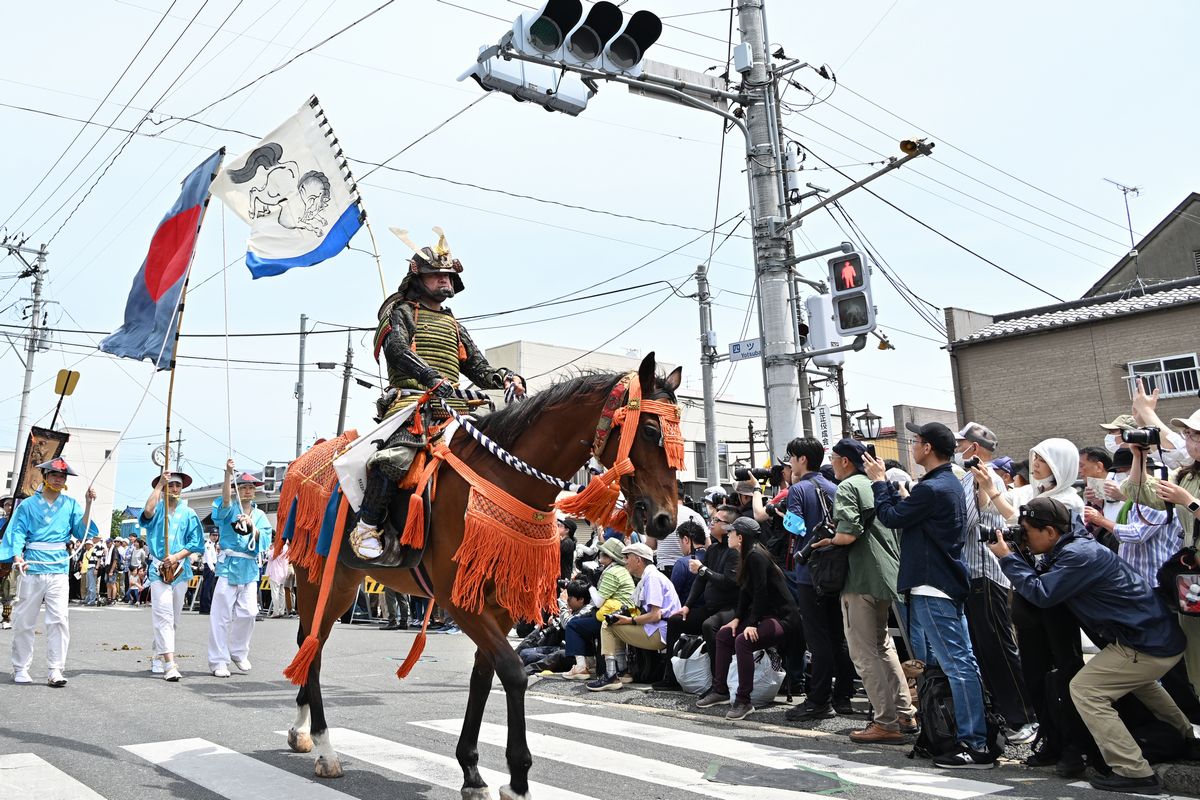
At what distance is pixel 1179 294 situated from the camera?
24.0 metres

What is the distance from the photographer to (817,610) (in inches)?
309

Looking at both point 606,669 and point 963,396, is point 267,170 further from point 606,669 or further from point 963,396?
point 963,396

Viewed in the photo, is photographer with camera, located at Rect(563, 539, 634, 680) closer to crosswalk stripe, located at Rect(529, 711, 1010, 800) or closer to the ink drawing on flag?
crosswalk stripe, located at Rect(529, 711, 1010, 800)

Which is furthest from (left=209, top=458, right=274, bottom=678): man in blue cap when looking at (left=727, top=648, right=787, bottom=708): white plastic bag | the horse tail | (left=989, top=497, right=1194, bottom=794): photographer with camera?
(left=989, top=497, right=1194, bottom=794): photographer with camera

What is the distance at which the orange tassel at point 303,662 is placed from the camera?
5.97 m

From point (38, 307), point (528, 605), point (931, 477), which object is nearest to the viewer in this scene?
point (528, 605)

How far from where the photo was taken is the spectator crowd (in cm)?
551

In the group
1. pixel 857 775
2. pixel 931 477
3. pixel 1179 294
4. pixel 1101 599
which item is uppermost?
pixel 1179 294

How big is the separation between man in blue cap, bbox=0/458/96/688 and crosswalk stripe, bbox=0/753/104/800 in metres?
4.09

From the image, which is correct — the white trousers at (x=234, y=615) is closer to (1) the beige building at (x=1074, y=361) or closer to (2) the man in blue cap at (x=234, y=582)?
(2) the man in blue cap at (x=234, y=582)

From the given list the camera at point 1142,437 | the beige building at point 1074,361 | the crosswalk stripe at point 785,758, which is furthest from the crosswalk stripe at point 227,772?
the beige building at point 1074,361

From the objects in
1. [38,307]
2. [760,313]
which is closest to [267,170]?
[760,313]

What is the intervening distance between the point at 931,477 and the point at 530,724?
151 inches

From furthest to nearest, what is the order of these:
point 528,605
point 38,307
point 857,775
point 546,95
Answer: point 38,307, point 546,95, point 857,775, point 528,605
